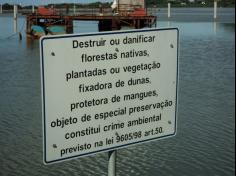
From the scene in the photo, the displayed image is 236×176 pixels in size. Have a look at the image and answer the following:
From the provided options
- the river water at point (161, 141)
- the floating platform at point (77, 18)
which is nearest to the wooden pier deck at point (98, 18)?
the floating platform at point (77, 18)

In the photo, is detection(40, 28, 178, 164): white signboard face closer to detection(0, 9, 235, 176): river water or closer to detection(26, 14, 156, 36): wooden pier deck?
detection(0, 9, 235, 176): river water

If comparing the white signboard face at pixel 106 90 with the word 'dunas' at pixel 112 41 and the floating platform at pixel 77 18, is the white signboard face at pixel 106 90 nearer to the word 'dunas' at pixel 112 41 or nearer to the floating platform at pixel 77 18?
the word 'dunas' at pixel 112 41

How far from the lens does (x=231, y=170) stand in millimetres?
8922

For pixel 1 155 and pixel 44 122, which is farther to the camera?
pixel 1 155

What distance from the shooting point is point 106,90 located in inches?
97.3

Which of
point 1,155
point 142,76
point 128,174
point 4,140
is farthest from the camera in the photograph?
point 4,140

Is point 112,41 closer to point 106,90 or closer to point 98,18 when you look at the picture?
point 106,90

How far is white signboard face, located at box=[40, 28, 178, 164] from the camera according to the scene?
231 cm

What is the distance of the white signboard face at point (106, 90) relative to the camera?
91.1 inches

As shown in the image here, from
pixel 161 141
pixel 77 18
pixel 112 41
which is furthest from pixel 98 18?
pixel 112 41

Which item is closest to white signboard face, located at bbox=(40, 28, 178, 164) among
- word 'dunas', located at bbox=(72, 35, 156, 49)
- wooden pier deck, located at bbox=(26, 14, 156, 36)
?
word 'dunas', located at bbox=(72, 35, 156, 49)

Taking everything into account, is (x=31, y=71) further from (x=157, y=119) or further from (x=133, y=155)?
(x=157, y=119)

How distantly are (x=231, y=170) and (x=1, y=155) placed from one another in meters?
4.24

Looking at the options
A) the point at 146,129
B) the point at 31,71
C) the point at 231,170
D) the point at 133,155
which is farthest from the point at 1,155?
the point at 31,71
